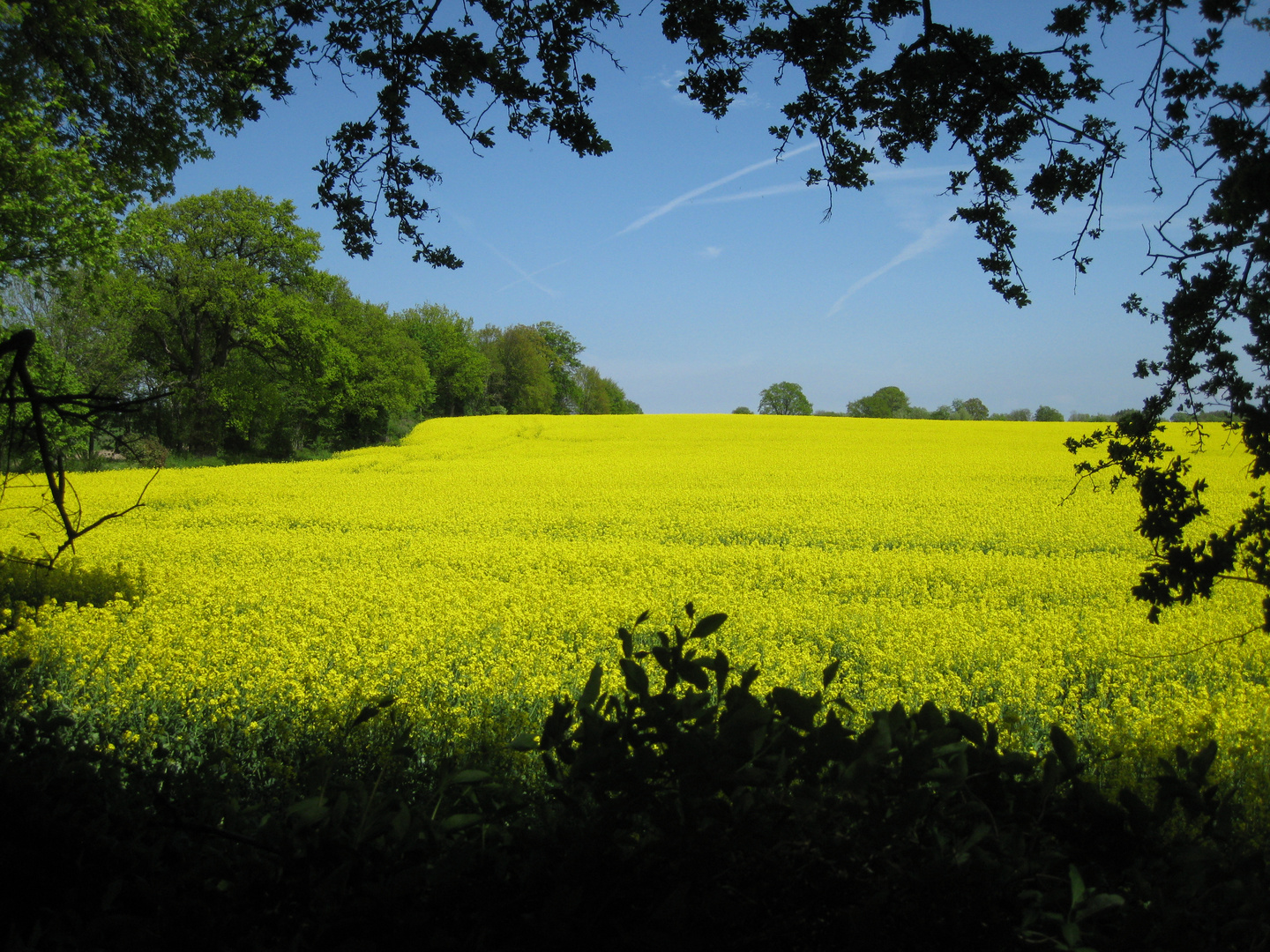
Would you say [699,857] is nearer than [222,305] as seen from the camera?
Yes

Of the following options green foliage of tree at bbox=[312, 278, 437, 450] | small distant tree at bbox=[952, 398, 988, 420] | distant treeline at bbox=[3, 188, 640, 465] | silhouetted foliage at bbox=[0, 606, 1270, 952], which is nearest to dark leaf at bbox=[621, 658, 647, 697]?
silhouetted foliage at bbox=[0, 606, 1270, 952]

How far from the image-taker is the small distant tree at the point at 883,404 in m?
75.9

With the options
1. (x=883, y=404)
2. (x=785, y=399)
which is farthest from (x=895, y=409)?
(x=785, y=399)

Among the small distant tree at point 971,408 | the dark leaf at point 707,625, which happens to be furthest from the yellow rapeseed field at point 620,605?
the small distant tree at point 971,408

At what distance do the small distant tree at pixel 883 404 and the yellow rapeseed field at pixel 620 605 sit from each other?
56.8m

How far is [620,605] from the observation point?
8.41 metres

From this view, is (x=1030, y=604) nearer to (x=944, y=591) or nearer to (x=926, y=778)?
(x=944, y=591)

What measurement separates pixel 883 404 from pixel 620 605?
76058 millimetres

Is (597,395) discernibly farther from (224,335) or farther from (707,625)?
(707,625)

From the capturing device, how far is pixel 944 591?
380 inches

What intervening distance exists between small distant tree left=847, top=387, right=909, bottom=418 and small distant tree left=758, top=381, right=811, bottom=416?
22024 millimetres

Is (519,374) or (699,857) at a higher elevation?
(519,374)

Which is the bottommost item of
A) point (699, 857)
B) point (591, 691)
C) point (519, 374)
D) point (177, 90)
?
point (699, 857)

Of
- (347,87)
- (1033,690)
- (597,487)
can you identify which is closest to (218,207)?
(597,487)
